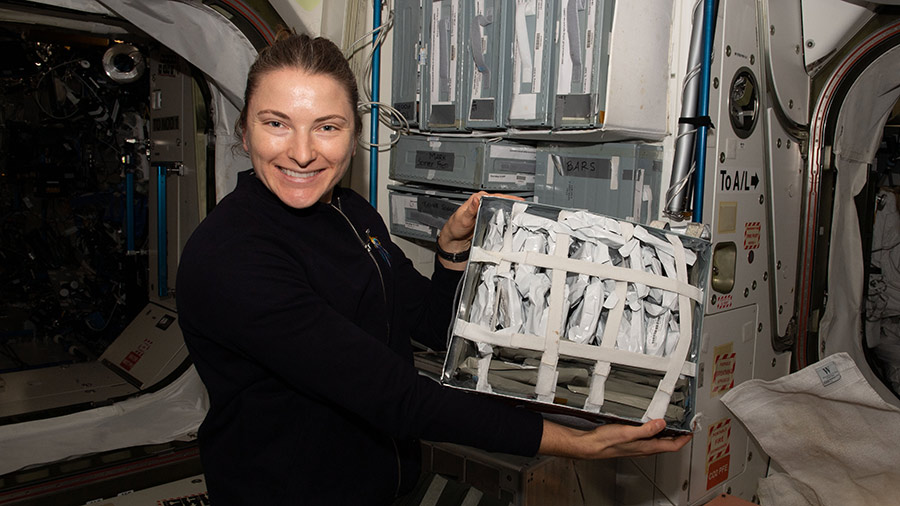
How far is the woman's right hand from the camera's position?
4.66 ft

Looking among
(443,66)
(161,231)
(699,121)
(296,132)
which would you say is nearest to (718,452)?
(699,121)

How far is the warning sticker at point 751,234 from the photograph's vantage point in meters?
2.91

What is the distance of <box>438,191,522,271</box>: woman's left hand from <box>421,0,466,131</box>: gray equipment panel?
1.36 metres

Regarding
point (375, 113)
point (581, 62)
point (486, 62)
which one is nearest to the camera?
point (581, 62)

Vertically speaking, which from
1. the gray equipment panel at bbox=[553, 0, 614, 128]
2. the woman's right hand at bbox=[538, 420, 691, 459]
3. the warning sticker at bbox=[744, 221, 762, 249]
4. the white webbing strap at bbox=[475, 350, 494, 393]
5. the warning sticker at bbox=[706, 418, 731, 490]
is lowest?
the warning sticker at bbox=[706, 418, 731, 490]

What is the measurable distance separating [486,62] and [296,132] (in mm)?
1649

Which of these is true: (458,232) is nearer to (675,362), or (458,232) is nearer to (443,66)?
(675,362)

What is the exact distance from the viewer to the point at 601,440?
4.71 ft

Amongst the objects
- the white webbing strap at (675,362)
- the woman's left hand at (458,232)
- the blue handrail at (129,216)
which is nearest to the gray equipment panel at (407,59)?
the woman's left hand at (458,232)

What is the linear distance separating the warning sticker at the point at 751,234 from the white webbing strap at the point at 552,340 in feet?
6.02

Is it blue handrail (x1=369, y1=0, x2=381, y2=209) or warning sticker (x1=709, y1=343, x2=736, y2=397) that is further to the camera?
blue handrail (x1=369, y1=0, x2=381, y2=209)

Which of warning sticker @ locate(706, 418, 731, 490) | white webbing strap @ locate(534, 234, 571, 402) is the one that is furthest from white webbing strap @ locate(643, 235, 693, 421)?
warning sticker @ locate(706, 418, 731, 490)

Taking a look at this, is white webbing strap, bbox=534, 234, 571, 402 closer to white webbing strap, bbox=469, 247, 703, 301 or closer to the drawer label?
white webbing strap, bbox=469, 247, 703, 301

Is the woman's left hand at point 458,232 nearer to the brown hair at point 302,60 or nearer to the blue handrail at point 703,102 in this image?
the brown hair at point 302,60
